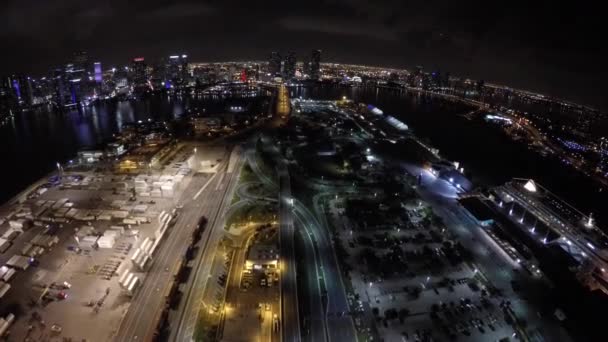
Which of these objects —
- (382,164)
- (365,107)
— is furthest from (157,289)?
(365,107)

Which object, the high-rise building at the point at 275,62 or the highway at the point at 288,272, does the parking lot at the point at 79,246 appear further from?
the high-rise building at the point at 275,62

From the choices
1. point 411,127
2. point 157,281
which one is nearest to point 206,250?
point 157,281

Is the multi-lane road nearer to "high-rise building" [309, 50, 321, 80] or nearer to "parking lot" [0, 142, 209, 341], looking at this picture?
"parking lot" [0, 142, 209, 341]

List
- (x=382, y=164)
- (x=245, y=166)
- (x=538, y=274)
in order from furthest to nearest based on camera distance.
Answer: (x=382, y=164), (x=245, y=166), (x=538, y=274)

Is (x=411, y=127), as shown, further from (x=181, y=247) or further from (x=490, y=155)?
(x=181, y=247)

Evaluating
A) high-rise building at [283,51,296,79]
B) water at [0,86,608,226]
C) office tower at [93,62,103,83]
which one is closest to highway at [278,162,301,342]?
water at [0,86,608,226]

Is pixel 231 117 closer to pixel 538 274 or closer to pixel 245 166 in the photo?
pixel 245 166

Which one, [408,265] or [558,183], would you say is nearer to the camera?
[408,265]
